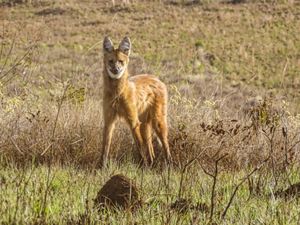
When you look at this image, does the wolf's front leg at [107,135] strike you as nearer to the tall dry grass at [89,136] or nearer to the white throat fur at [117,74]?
the tall dry grass at [89,136]

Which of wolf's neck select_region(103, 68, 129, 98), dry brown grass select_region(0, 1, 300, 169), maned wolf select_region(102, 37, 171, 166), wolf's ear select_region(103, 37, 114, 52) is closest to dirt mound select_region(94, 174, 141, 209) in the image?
dry brown grass select_region(0, 1, 300, 169)

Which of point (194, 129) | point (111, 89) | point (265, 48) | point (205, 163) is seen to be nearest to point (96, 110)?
point (111, 89)

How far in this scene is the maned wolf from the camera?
778 centimetres

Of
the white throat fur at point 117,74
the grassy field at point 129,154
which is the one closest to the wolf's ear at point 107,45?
the grassy field at point 129,154

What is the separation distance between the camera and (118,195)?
3.90m

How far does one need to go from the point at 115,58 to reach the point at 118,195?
4280 millimetres

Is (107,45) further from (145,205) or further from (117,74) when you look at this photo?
(145,205)

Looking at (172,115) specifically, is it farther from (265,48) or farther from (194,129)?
(265,48)

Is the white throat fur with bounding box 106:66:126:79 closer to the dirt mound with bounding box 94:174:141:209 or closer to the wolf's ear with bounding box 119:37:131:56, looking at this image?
the wolf's ear with bounding box 119:37:131:56

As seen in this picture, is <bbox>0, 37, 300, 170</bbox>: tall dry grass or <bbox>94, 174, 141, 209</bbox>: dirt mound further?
<bbox>0, 37, 300, 170</bbox>: tall dry grass

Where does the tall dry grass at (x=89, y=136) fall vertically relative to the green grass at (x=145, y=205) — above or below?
below

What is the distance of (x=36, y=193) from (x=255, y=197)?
5.19 feet

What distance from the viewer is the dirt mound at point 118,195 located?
3867mm

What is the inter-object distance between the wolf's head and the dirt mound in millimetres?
4165
